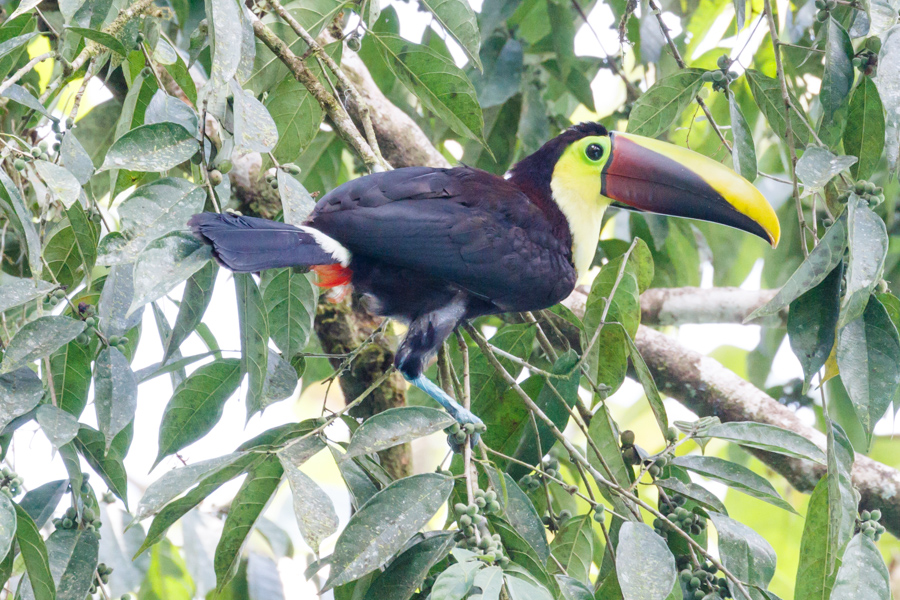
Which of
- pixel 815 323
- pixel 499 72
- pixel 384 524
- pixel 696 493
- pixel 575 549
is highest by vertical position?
pixel 499 72

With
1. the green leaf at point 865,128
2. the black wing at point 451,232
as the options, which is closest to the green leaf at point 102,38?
the black wing at point 451,232

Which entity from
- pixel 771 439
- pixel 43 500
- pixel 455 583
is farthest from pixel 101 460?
pixel 771 439

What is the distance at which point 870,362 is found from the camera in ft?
5.11

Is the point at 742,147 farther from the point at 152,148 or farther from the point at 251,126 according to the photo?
the point at 152,148

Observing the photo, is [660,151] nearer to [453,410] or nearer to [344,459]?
[453,410]

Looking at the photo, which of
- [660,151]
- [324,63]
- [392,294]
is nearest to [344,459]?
[392,294]

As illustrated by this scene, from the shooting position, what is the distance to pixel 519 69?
2.85 meters

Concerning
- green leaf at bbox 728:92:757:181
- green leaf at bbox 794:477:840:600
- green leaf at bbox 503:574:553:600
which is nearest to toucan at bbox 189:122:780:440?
green leaf at bbox 728:92:757:181

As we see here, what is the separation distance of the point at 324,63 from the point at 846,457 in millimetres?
1484

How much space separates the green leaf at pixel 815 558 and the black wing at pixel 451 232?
0.80 meters

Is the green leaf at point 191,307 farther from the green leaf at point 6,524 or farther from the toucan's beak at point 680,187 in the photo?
the toucan's beak at point 680,187

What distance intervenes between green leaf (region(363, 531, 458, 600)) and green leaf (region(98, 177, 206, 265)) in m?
0.68

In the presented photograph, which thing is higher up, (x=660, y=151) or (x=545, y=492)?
(x=660, y=151)

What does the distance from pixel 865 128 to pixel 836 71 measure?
0.13m
